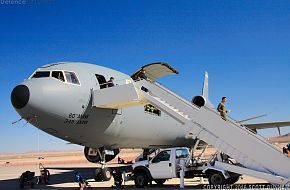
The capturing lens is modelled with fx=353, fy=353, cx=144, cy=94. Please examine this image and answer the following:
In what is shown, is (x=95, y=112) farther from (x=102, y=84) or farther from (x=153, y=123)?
(x=153, y=123)

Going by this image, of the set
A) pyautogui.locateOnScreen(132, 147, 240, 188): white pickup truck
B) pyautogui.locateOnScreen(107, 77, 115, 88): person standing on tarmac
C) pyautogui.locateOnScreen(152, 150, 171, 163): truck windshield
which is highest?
pyautogui.locateOnScreen(107, 77, 115, 88): person standing on tarmac

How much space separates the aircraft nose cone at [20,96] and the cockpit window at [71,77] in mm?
2034

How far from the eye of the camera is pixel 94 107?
16.2 metres

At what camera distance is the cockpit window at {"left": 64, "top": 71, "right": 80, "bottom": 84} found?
52.2 feet

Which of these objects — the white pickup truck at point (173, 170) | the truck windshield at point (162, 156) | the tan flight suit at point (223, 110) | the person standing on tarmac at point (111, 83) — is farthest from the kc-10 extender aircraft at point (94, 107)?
the truck windshield at point (162, 156)

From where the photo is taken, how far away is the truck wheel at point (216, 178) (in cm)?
1429

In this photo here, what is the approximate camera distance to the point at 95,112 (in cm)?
1631

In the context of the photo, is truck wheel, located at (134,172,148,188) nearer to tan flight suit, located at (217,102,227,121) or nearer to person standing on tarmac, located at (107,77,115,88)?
person standing on tarmac, located at (107,77,115,88)

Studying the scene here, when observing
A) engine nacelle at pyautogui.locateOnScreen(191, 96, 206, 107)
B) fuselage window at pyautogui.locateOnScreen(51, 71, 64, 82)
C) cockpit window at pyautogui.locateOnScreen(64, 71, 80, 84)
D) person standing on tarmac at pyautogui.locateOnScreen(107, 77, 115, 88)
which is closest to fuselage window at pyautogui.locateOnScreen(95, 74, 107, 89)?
person standing on tarmac at pyautogui.locateOnScreen(107, 77, 115, 88)

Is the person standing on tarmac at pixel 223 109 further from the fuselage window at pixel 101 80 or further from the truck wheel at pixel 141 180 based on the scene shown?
the fuselage window at pixel 101 80

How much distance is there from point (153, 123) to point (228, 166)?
803 cm

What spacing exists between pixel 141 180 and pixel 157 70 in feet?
25.5

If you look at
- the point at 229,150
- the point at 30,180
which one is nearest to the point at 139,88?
the point at 229,150

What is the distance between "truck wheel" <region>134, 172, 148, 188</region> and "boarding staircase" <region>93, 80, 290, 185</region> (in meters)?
3.38
